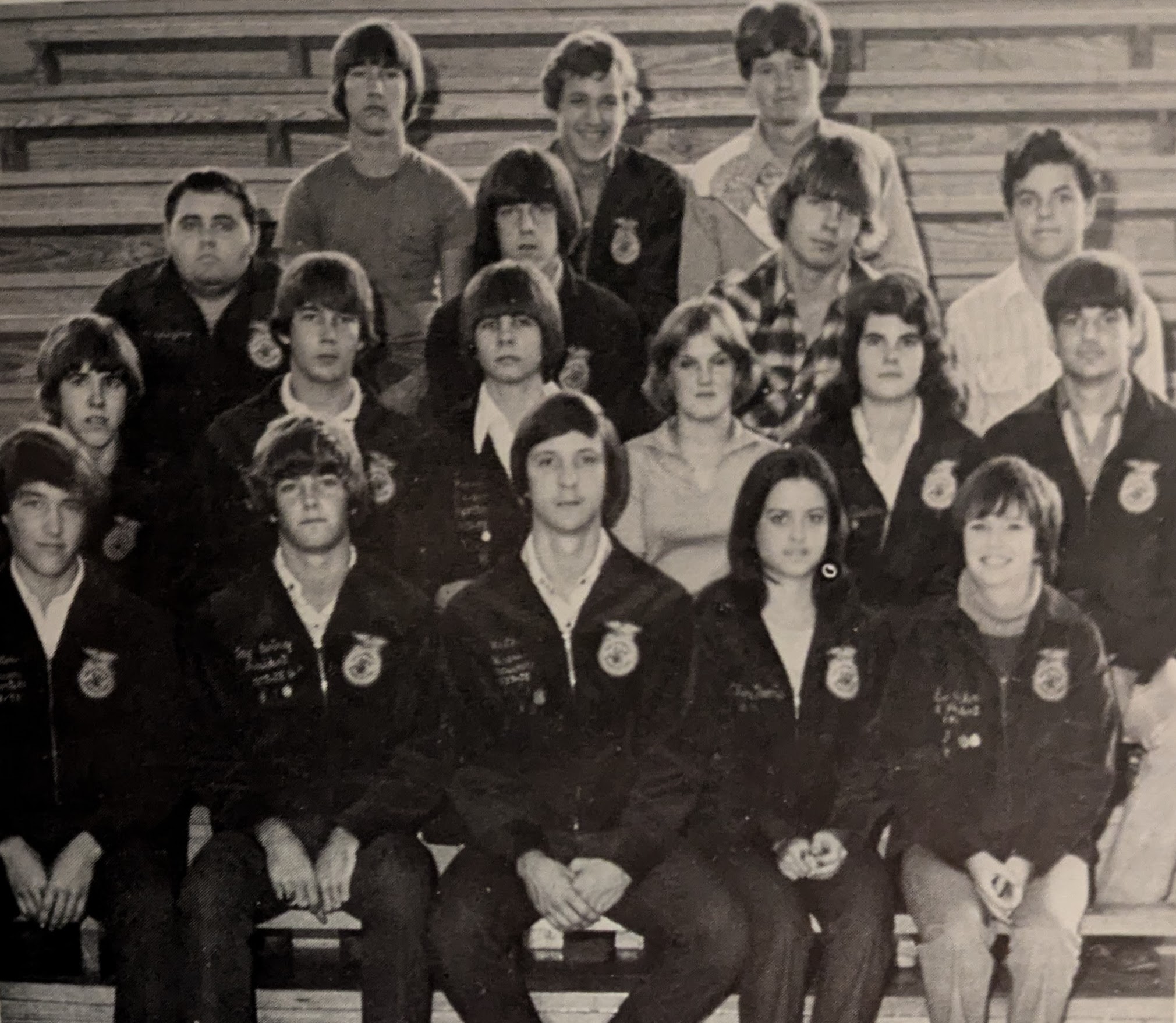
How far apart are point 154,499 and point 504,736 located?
488mm

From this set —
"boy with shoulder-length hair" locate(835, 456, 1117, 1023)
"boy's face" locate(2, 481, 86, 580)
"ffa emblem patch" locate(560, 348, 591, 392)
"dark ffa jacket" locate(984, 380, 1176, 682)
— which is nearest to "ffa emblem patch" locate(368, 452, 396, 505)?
"ffa emblem patch" locate(560, 348, 591, 392)

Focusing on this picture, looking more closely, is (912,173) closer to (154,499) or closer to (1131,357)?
(1131,357)

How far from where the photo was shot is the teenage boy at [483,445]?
4.87 ft

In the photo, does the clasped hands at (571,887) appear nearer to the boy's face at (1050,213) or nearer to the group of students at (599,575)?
the group of students at (599,575)

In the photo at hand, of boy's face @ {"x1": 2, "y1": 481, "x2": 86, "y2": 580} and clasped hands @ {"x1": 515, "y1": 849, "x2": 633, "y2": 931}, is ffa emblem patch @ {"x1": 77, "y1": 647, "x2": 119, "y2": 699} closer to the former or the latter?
boy's face @ {"x1": 2, "y1": 481, "x2": 86, "y2": 580}

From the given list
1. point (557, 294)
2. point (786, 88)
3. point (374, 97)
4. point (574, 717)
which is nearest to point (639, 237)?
point (557, 294)

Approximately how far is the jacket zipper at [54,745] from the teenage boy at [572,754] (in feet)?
1.49

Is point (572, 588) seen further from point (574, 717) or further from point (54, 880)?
point (54, 880)

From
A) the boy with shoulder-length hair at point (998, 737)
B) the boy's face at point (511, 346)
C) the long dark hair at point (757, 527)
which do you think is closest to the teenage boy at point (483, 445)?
the boy's face at point (511, 346)

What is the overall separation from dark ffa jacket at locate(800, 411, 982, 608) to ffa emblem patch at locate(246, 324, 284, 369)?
61 centimetres

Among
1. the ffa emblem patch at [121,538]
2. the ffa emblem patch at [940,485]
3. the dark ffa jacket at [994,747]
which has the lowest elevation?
the dark ffa jacket at [994,747]

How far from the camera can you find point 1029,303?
1.51 metres

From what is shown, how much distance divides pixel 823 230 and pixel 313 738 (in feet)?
2.65

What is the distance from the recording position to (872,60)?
1.47 m
